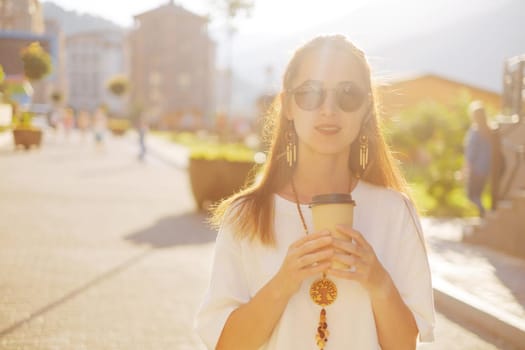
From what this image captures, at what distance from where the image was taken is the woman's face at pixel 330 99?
2213 millimetres

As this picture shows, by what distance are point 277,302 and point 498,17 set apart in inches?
6332

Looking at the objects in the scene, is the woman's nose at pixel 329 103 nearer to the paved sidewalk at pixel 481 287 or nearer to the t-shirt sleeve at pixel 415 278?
the t-shirt sleeve at pixel 415 278

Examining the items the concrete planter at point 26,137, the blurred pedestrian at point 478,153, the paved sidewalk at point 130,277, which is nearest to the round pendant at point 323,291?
the paved sidewalk at point 130,277

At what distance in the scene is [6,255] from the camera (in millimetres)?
8148

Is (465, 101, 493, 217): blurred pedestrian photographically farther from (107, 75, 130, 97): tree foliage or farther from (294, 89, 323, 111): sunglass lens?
(107, 75, 130, 97): tree foliage

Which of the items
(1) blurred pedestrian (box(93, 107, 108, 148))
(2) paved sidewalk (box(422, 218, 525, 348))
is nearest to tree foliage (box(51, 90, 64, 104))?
(1) blurred pedestrian (box(93, 107, 108, 148))

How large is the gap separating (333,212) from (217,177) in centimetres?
1120

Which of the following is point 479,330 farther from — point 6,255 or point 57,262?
point 6,255

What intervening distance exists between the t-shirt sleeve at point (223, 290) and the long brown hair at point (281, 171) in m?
0.06

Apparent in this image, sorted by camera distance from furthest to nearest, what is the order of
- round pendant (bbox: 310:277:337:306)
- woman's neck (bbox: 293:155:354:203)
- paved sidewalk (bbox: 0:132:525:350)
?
1. paved sidewalk (bbox: 0:132:525:350)
2. woman's neck (bbox: 293:155:354:203)
3. round pendant (bbox: 310:277:337:306)

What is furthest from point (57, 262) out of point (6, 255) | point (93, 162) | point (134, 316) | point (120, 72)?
point (120, 72)

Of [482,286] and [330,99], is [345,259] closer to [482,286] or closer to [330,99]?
[330,99]

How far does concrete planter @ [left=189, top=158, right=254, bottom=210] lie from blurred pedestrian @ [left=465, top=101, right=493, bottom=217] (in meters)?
4.16

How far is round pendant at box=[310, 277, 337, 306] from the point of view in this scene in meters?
2.11
